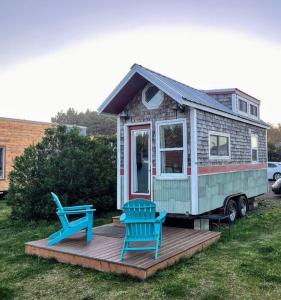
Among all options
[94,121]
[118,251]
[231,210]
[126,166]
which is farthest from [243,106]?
[94,121]

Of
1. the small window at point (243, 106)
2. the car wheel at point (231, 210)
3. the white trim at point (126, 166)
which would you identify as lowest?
the car wheel at point (231, 210)

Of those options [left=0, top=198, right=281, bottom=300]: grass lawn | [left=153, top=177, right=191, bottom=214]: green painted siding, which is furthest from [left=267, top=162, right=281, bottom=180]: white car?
[left=0, top=198, right=281, bottom=300]: grass lawn

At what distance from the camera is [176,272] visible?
15.2 feet

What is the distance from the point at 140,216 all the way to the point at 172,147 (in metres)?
2.58

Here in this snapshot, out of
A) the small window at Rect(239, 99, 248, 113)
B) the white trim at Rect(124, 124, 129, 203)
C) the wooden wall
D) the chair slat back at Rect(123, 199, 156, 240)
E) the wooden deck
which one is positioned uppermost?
the small window at Rect(239, 99, 248, 113)

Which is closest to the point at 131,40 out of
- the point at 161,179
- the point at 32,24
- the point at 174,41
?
the point at 174,41

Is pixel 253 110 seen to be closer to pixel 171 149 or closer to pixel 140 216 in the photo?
pixel 171 149

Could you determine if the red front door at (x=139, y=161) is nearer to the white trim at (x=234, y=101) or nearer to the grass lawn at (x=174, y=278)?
the grass lawn at (x=174, y=278)

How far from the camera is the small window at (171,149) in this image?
24.0ft

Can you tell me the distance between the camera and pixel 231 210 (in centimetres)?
858

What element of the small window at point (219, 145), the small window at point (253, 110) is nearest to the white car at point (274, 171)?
the small window at point (253, 110)

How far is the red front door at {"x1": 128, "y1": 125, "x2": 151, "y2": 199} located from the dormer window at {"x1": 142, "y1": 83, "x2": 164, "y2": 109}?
0.60m

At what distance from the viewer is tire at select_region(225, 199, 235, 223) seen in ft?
27.3

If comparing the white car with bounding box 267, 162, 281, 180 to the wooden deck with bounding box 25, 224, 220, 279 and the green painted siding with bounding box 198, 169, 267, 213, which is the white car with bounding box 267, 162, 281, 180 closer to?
the green painted siding with bounding box 198, 169, 267, 213
